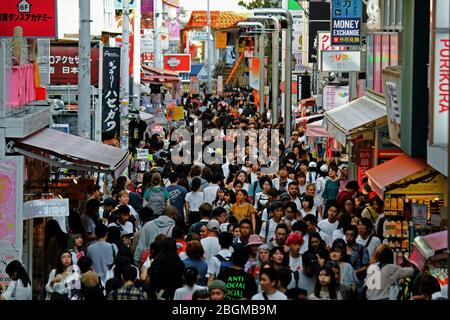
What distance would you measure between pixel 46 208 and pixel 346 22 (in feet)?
51.6

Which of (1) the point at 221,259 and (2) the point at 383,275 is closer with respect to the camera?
(2) the point at 383,275

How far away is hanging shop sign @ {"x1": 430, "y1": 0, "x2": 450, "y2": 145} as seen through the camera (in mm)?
14203

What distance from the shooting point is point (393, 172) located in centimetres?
2012

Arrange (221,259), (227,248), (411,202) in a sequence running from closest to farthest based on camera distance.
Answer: (221,259), (227,248), (411,202)

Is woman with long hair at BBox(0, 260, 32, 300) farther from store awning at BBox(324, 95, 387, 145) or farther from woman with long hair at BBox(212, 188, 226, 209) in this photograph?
store awning at BBox(324, 95, 387, 145)

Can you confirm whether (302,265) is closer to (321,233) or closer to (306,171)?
(321,233)

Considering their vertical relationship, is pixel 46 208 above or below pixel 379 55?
below

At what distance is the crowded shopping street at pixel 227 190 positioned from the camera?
46.0ft

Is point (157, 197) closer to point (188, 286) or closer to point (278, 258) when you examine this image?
point (278, 258)

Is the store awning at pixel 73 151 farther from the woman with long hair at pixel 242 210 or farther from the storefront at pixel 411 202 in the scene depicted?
the storefront at pixel 411 202

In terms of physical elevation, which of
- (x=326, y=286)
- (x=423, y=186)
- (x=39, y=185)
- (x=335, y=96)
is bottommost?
(x=326, y=286)

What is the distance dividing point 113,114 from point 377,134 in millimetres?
6079

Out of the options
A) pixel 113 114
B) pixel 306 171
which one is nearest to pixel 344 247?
pixel 306 171

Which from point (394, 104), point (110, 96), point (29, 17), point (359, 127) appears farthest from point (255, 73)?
point (29, 17)
